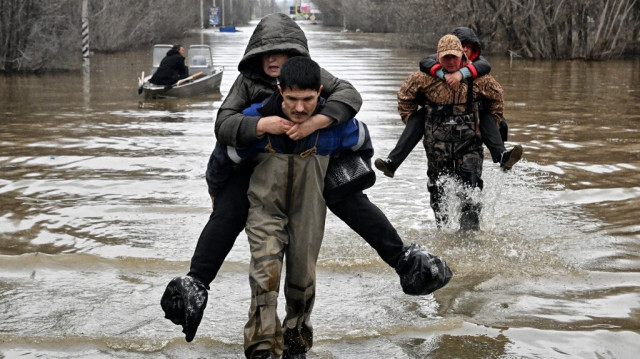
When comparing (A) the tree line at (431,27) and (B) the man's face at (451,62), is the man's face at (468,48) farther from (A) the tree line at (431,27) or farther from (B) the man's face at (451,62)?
(A) the tree line at (431,27)

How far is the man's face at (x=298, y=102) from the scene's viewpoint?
15.3ft

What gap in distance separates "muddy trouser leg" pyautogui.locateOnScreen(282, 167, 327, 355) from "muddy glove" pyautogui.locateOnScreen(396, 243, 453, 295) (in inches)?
19.8

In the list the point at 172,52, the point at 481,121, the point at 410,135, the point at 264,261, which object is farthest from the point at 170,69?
the point at 264,261

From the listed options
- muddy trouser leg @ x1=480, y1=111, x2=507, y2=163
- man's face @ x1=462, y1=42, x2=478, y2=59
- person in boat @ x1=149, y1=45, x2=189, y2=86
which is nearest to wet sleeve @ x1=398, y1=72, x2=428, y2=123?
man's face @ x1=462, y1=42, x2=478, y2=59

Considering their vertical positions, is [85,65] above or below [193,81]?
below

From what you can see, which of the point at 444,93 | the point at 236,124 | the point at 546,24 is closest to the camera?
the point at 236,124

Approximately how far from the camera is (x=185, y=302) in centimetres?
471

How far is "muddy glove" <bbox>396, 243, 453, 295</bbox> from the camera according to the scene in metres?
5.03

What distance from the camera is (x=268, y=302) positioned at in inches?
183

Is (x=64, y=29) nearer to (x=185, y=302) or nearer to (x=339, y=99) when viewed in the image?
(x=339, y=99)

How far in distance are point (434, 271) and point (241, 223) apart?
1.06m

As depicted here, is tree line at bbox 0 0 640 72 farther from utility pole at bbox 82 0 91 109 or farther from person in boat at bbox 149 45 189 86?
person in boat at bbox 149 45 189 86

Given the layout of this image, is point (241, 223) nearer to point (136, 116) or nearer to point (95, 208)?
point (95, 208)

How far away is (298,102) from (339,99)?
32 centimetres
